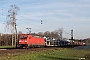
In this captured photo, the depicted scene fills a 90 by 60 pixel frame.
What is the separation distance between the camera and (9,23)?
7912cm

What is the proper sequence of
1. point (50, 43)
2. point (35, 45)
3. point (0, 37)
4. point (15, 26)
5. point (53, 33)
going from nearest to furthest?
point (35, 45) < point (15, 26) < point (0, 37) < point (50, 43) < point (53, 33)

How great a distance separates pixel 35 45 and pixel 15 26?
36.1 ft

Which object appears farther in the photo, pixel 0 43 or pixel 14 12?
pixel 0 43

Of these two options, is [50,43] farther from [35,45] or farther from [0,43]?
[35,45]

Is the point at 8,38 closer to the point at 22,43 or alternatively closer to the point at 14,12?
the point at 14,12

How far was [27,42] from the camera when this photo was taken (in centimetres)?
5919

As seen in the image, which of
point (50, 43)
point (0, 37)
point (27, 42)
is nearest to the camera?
point (27, 42)

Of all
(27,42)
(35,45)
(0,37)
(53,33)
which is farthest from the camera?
(53,33)

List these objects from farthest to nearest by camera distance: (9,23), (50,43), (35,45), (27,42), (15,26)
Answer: (50,43), (9,23), (15,26), (35,45), (27,42)

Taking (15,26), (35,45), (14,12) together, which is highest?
(14,12)

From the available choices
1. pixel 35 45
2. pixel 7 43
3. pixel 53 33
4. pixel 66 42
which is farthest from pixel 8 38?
pixel 35 45

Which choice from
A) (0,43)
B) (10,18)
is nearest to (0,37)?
(0,43)

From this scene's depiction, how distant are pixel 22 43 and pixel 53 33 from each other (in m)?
127

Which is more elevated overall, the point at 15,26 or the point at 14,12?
the point at 14,12
